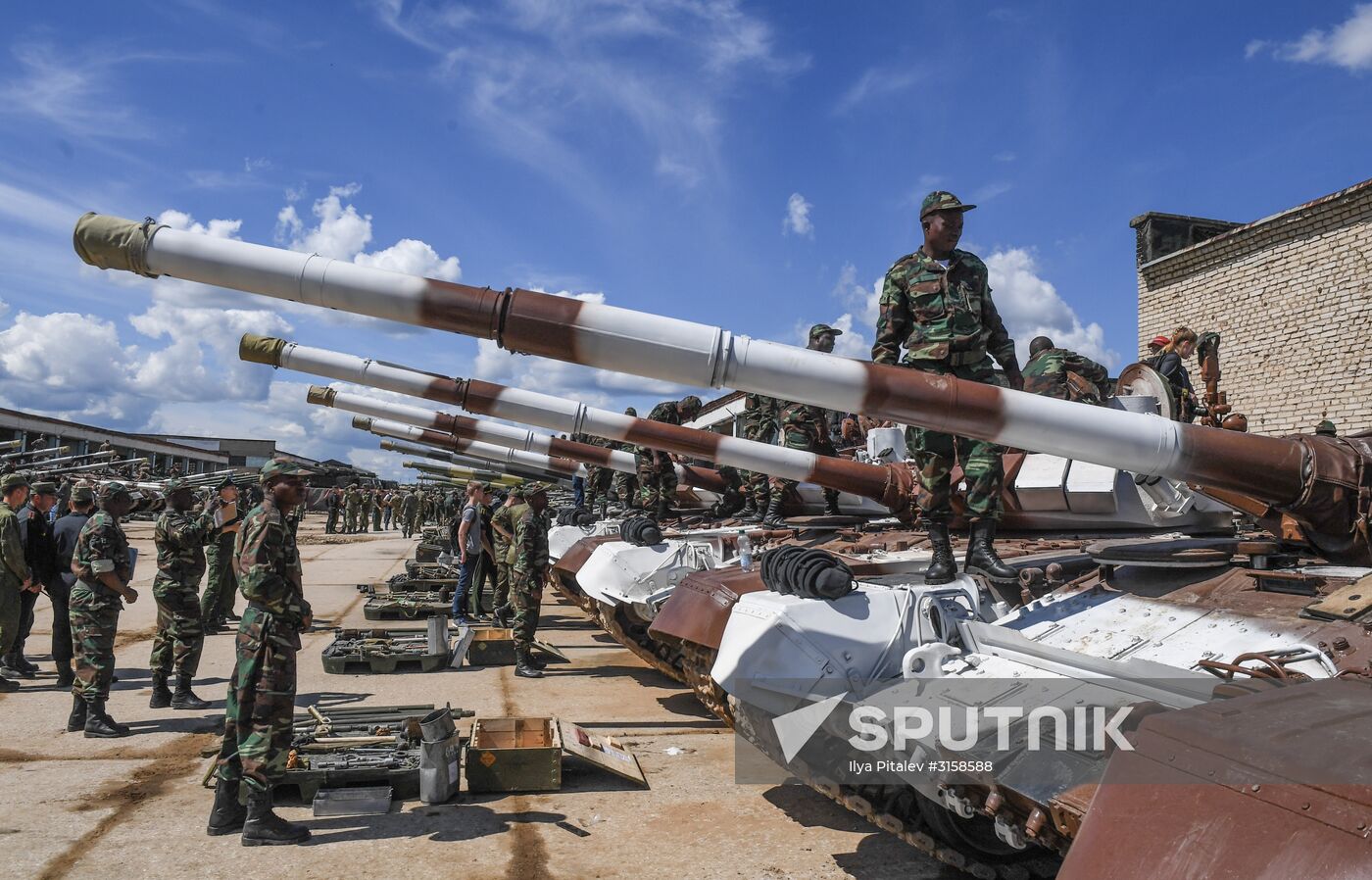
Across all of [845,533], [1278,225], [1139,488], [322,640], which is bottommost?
[322,640]

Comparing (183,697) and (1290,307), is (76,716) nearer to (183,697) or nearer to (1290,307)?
(183,697)

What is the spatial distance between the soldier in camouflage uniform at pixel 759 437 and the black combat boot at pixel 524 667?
2.52 m

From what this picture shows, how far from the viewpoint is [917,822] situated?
4.16m

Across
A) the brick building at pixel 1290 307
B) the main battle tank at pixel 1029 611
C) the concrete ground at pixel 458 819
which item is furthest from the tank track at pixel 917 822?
the brick building at pixel 1290 307

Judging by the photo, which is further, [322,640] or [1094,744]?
[322,640]

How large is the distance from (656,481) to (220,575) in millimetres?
4712

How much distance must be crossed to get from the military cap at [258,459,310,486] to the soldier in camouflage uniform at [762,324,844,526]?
525 centimetres

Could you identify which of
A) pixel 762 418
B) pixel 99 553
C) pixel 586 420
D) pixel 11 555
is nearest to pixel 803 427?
pixel 762 418

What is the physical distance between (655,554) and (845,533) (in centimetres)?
144

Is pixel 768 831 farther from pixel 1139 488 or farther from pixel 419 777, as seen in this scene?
pixel 1139 488

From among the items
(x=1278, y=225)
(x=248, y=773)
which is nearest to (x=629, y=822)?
(x=248, y=773)

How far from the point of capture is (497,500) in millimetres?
17031

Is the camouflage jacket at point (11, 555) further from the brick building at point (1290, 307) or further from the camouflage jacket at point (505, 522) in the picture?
the brick building at point (1290, 307)

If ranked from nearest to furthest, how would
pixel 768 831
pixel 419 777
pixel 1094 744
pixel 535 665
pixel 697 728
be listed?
pixel 1094 744, pixel 768 831, pixel 419 777, pixel 697 728, pixel 535 665
